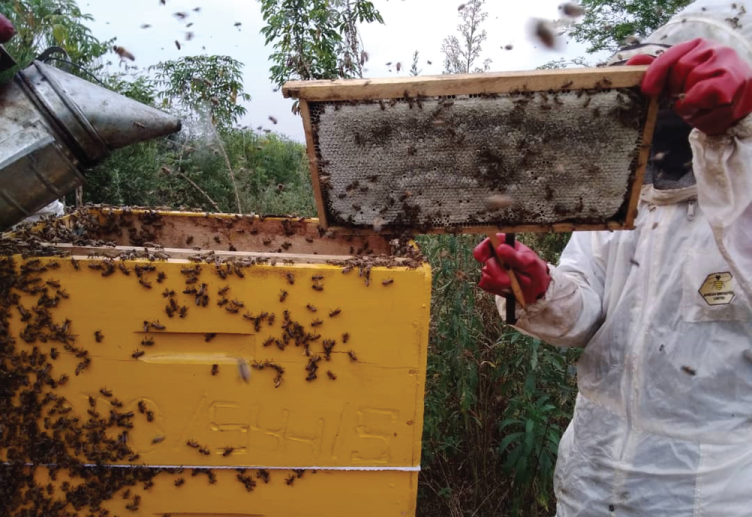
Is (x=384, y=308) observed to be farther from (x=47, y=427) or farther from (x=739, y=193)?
(x=47, y=427)

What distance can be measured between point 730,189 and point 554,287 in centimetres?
59

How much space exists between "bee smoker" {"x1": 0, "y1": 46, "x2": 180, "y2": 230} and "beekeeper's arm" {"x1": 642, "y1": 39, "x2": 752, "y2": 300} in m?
1.91

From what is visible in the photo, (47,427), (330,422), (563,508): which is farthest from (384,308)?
(47,427)

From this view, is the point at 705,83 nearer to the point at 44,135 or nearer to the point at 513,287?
the point at 513,287

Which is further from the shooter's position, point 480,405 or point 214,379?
point 480,405

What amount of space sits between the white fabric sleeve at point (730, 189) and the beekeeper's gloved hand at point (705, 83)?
39mm

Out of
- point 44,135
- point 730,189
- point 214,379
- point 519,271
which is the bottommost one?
point 214,379

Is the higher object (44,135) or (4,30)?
(4,30)

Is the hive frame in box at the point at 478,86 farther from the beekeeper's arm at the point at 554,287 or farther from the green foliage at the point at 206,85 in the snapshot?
the green foliage at the point at 206,85

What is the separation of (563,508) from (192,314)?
147cm

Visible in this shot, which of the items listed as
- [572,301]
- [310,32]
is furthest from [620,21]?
[572,301]

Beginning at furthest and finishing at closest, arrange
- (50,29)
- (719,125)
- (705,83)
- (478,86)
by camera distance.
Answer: (50,29) < (478,86) < (719,125) < (705,83)

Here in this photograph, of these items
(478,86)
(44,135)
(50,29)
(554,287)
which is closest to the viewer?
(478,86)

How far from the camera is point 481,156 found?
1.53 meters
